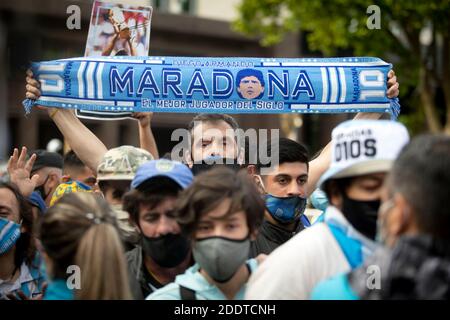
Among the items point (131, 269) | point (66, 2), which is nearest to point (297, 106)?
point (131, 269)

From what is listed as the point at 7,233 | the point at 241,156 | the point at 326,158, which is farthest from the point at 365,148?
the point at 7,233

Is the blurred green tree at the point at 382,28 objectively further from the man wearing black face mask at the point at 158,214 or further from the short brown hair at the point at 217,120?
the man wearing black face mask at the point at 158,214

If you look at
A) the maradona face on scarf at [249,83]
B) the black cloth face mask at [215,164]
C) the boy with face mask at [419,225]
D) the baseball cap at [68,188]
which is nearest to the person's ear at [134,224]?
the black cloth face mask at [215,164]

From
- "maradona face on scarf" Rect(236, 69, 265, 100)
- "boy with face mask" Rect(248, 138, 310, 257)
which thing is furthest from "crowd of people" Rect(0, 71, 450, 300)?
"maradona face on scarf" Rect(236, 69, 265, 100)

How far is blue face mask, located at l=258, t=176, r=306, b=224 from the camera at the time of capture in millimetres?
4400

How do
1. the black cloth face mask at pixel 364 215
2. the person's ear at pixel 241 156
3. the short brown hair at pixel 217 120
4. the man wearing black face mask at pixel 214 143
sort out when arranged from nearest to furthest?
the black cloth face mask at pixel 364 215
the man wearing black face mask at pixel 214 143
the person's ear at pixel 241 156
the short brown hair at pixel 217 120

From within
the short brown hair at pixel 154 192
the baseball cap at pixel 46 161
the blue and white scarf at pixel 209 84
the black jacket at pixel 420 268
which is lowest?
the black jacket at pixel 420 268

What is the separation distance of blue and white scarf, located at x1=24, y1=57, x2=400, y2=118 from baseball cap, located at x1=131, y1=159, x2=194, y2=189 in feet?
4.30

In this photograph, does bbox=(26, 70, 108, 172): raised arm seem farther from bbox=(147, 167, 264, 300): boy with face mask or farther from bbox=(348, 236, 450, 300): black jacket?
bbox=(348, 236, 450, 300): black jacket

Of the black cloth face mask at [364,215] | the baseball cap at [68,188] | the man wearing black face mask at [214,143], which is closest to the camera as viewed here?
the black cloth face mask at [364,215]

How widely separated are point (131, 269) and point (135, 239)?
38cm

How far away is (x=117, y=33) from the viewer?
5168 mm

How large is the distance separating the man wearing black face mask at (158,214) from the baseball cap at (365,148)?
0.70 meters

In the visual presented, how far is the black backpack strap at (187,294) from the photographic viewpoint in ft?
9.94
